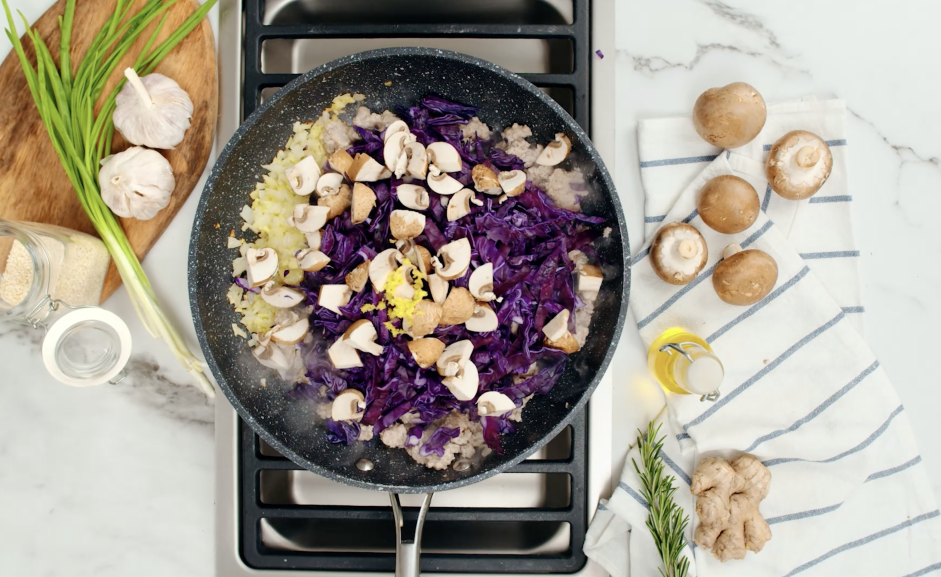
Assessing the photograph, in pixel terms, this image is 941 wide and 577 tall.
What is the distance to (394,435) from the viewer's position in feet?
4.06

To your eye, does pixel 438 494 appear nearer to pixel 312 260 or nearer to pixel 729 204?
pixel 312 260

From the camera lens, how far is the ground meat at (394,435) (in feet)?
4.06

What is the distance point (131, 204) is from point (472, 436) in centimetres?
82

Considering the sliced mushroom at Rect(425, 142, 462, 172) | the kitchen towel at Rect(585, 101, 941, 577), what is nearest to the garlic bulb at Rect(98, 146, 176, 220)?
the sliced mushroom at Rect(425, 142, 462, 172)

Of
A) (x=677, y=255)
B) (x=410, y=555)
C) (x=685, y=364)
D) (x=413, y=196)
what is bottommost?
(x=410, y=555)

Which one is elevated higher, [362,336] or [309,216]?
[309,216]

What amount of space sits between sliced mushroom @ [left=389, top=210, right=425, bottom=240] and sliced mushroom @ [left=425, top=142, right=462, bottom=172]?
11 cm

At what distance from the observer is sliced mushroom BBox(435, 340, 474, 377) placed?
1162 millimetres

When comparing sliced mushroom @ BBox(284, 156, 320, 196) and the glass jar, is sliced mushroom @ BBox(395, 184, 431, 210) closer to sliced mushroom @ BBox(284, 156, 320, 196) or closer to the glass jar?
sliced mushroom @ BBox(284, 156, 320, 196)

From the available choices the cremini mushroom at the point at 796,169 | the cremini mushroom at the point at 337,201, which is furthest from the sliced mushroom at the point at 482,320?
the cremini mushroom at the point at 796,169

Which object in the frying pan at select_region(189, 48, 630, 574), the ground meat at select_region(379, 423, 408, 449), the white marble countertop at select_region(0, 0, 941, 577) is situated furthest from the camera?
the white marble countertop at select_region(0, 0, 941, 577)

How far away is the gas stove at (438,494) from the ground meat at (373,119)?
150 millimetres

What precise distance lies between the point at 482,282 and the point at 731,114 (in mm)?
596

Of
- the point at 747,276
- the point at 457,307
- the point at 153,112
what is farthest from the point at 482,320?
the point at 153,112
